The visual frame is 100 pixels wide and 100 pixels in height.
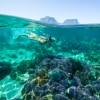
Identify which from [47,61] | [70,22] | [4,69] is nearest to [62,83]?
[47,61]

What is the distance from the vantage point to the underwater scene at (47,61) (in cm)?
733

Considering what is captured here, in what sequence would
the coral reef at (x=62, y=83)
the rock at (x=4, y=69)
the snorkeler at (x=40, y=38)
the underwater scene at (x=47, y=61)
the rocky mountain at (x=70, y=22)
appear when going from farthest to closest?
the rocky mountain at (x=70, y=22) → the snorkeler at (x=40, y=38) → the rock at (x=4, y=69) → the underwater scene at (x=47, y=61) → the coral reef at (x=62, y=83)

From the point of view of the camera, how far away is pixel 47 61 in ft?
29.2

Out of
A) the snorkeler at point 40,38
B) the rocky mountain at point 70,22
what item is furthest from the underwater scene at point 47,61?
the rocky mountain at point 70,22

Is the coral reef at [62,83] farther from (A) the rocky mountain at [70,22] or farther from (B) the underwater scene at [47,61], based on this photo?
(A) the rocky mountain at [70,22]

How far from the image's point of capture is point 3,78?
9781 mm

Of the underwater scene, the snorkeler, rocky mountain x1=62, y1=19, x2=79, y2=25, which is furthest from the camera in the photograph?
rocky mountain x1=62, y1=19, x2=79, y2=25

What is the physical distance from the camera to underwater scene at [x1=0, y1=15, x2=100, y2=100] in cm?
733

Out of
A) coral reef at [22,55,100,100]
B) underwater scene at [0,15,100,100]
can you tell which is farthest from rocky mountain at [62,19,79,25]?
coral reef at [22,55,100,100]

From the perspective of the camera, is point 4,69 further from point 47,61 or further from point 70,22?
point 70,22

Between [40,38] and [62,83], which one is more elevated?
[40,38]

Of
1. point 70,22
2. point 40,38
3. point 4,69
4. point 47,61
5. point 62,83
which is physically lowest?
point 4,69

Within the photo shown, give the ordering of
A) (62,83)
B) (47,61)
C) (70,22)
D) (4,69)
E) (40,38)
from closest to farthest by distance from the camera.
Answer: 1. (62,83)
2. (47,61)
3. (4,69)
4. (40,38)
5. (70,22)

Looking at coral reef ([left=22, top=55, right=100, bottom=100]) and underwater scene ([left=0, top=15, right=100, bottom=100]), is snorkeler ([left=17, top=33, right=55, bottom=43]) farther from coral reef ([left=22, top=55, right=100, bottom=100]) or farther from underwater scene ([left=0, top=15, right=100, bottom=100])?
coral reef ([left=22, top=55, right=100, bottom=100])
